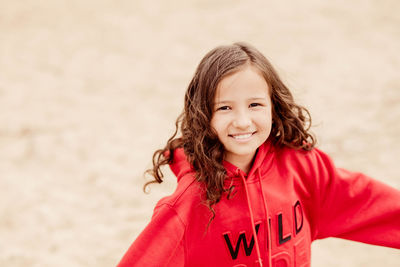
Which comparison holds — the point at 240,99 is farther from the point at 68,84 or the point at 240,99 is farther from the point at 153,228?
the point at 68,84

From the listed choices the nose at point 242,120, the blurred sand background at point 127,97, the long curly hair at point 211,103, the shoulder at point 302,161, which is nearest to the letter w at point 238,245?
the long curly hair at point 211,103

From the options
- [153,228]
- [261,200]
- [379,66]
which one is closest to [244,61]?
[261,200]

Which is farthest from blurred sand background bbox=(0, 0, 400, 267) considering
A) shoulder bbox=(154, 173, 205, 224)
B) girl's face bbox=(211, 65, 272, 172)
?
shoulder bbox=(154, 173, 205, 224)

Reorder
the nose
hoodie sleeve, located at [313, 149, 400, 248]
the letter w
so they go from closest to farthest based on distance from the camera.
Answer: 1. the nose
2. the letter w
3. hoodie sleeve, located at [313, 149, 400, 248]

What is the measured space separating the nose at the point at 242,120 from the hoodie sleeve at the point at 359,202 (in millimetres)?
417

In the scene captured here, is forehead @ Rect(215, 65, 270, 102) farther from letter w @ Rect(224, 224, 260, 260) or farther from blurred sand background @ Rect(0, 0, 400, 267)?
blurred sand background @ Rect(0, 0, 400, 267)

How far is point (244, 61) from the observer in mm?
1648

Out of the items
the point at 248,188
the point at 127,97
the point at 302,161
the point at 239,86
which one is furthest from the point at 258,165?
the point at 127,97

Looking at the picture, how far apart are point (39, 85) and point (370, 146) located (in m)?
3.42

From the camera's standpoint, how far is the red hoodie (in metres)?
1.65

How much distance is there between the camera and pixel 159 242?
163 centimetres

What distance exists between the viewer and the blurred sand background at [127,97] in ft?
11.1

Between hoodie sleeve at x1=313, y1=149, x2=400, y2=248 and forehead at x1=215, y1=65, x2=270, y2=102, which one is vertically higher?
forehead at x1=215, y1=65, x2=270, y2=102

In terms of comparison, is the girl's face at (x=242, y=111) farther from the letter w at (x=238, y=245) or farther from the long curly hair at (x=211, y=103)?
the letter w at (x=238, y=245)
